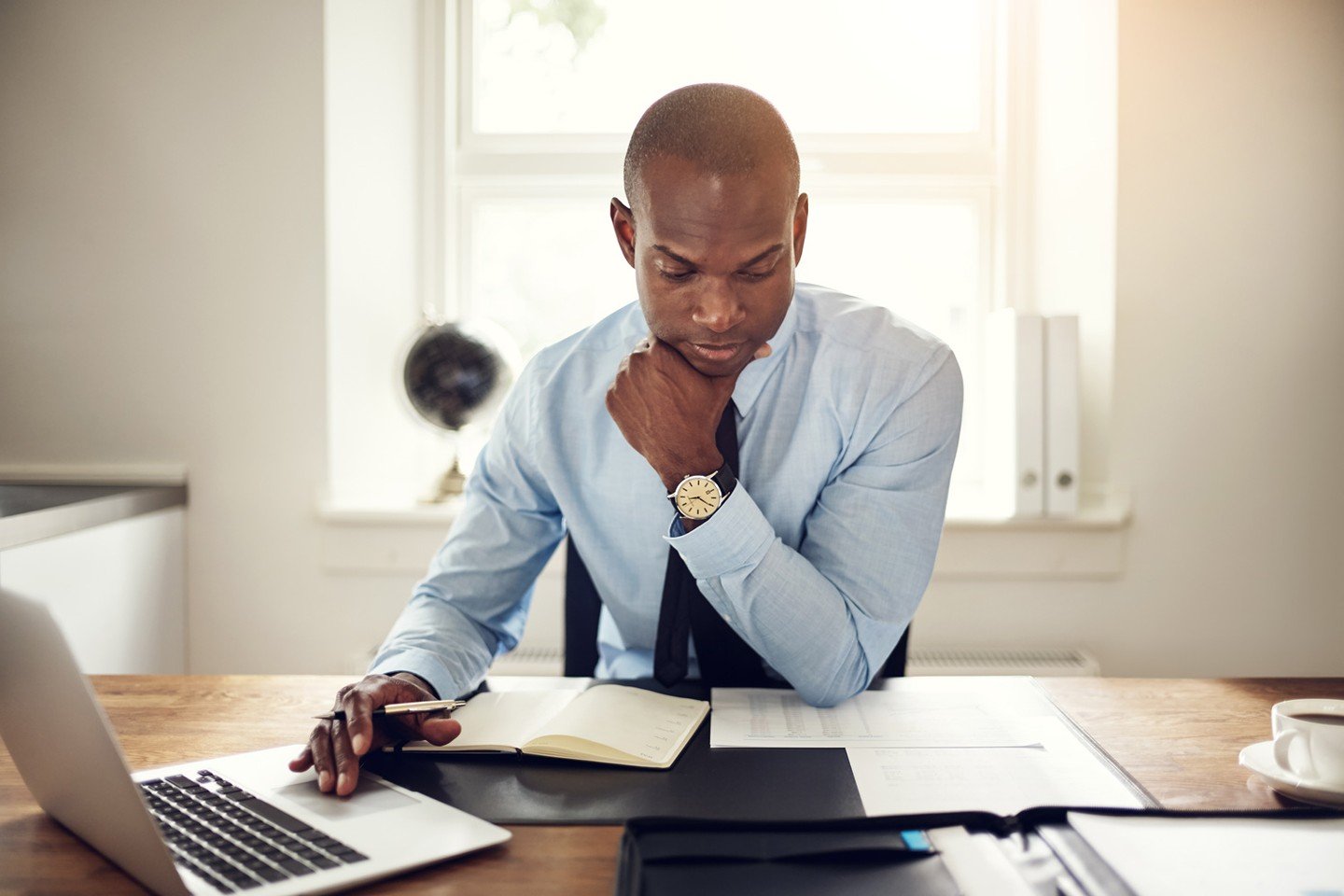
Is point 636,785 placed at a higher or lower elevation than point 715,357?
lower

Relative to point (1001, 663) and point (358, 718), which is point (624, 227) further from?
point (1001, 663)

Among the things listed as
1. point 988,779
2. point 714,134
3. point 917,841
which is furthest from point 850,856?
point 714,134

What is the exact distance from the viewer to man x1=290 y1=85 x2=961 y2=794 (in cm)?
115

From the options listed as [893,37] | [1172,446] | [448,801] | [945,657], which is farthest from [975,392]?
[448,801]

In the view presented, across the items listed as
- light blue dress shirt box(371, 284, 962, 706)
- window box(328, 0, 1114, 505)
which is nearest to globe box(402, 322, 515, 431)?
window box(328, 0, 1114, 505)

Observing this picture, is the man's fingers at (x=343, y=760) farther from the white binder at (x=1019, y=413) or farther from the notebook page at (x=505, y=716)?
the white binder at (x=1019, y=413)

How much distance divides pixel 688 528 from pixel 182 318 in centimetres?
167

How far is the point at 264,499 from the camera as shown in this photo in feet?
7.82

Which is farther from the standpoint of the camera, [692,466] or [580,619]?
[580,619]

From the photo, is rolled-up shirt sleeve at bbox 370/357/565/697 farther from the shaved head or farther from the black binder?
the black binder

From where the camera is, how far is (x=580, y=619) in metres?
1.50

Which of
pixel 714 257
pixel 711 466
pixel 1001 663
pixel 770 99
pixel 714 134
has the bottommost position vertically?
pixel 1001 663

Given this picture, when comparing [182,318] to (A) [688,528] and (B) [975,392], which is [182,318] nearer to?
(A) [688,528]

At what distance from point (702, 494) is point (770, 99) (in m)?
1.78
